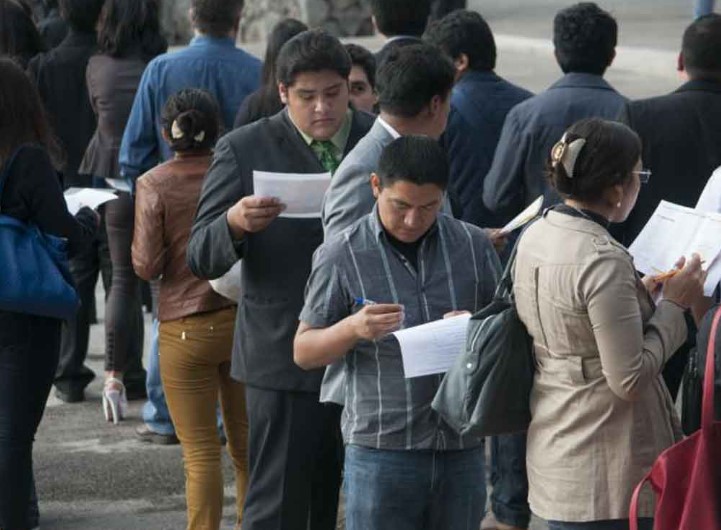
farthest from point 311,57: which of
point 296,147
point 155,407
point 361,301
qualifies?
point 155,407

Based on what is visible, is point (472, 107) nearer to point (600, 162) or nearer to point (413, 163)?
point (413, 163)

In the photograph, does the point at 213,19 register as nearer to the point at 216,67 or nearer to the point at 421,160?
the point at 216,67

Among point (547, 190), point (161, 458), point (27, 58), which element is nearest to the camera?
point (547, 190)

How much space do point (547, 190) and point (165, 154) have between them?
220cm

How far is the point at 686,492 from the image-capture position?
3951 millimetres

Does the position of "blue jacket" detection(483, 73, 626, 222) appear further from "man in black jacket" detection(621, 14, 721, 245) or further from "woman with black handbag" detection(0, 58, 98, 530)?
"woman with black handbag" detection(0, 58, 98, 530)

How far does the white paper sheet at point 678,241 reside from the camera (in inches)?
183

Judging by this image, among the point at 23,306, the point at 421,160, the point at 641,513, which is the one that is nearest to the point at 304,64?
the point at 421,160

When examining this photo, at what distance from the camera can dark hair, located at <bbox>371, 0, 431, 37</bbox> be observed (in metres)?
7.96

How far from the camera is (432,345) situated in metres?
4.43

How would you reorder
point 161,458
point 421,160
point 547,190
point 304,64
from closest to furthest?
point 421,160 < point 304,64 < point 547,190 < point 161,458

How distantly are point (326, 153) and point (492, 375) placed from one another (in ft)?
4.54

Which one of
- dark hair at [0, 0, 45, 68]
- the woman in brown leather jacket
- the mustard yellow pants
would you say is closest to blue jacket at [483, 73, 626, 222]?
the woman in brown leather jacket

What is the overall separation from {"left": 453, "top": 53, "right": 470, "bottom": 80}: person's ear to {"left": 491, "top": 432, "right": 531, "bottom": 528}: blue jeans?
164 cm
